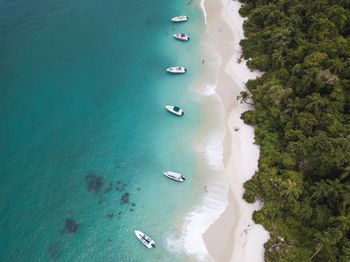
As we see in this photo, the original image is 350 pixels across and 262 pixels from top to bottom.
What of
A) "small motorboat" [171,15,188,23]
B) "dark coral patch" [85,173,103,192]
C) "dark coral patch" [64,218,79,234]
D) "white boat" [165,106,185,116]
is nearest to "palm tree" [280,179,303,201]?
"white boat" [165,106,185,116]

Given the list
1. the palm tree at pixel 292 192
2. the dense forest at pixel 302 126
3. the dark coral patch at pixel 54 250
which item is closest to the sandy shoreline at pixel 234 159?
the dense forest at pixel 302 126

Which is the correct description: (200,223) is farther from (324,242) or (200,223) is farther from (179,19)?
(179,19)

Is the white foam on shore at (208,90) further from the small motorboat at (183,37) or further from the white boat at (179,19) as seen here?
the white boat at (179,19)

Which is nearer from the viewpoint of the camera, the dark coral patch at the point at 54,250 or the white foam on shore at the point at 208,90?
the dark coral patch at the point at 54,250

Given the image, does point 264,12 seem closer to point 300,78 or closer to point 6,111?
point 300,78

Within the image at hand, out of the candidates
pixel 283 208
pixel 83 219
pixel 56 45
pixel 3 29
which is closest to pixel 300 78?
pixel 283 208

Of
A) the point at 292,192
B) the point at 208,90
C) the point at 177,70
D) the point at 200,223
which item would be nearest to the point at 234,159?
the point at 292,192

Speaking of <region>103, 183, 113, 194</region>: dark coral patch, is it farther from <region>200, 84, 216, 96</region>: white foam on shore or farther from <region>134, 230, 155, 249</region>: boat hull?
<region>200, 84, 216, 96</region>: white foam on shore
